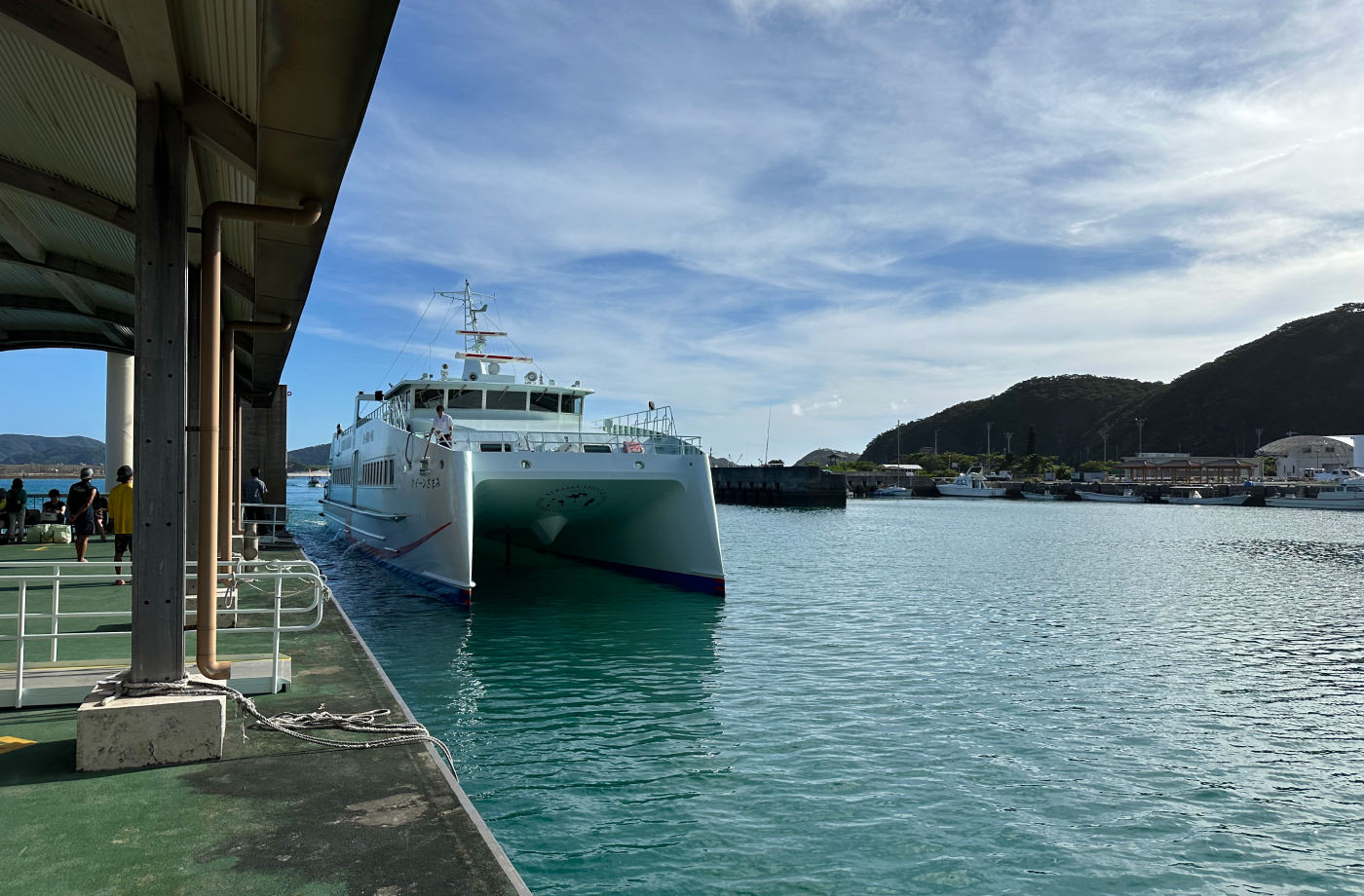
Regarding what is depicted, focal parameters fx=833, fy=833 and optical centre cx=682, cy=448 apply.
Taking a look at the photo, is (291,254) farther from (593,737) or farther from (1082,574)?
(1082,574)

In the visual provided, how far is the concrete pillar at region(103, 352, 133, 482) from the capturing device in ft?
57.0

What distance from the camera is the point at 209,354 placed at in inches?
→ 215

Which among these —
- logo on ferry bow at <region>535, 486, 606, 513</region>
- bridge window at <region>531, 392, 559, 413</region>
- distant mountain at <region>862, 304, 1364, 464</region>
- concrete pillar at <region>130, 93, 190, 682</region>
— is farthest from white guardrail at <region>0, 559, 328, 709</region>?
distant mountain at <region>862, 304, 1364, 464</region>

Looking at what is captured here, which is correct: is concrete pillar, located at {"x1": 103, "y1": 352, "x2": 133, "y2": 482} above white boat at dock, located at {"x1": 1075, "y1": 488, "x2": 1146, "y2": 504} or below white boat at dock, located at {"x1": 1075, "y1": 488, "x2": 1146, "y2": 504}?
above

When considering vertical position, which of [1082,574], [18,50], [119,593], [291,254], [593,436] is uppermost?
[18,50]

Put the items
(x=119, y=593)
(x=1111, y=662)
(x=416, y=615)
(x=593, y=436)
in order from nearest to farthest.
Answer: (x=119, y=593) < (x=1111, y=662) < (x=416, y=615) < (x=593, y=436)

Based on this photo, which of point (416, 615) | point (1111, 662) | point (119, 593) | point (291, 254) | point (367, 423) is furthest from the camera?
point (367, 423)

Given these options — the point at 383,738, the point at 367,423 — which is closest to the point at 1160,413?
the point at 367,423

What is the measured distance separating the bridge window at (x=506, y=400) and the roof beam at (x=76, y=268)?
9.08m

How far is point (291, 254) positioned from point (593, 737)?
491 centimetres

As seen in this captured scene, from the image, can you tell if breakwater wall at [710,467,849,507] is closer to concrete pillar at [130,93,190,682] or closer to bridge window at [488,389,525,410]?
bridge window at [488,389,525,410]

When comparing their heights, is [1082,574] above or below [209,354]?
below

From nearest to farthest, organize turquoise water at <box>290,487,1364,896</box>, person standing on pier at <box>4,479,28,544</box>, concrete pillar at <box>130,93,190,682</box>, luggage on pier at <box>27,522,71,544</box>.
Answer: concrete pillar at <box>130,93,190,682</box> < turquoise water at <box>290,487,1364,896</box> < luggage on pier at <box>27,522,71,544</box> < person standing on pier at <box>4,479,28,544</box>

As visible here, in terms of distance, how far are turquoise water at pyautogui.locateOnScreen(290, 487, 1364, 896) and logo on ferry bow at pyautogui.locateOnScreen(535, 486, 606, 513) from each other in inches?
64.2
